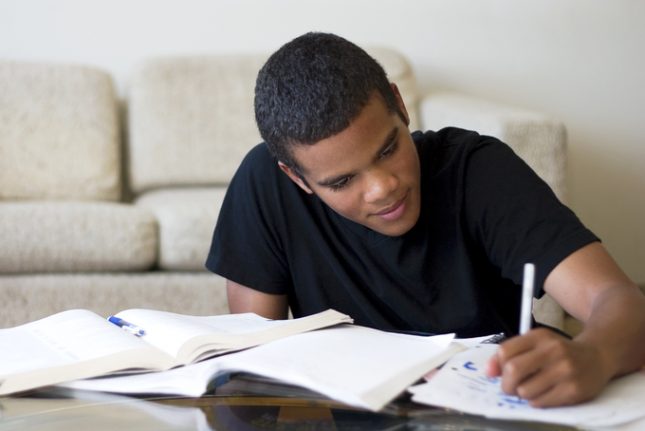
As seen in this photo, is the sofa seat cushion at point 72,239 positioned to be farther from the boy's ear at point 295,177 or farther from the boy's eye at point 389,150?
the boy's eye at point 389,150

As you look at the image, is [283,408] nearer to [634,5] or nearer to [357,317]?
[357,317]

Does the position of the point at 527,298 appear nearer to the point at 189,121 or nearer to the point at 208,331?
the point at 208,331

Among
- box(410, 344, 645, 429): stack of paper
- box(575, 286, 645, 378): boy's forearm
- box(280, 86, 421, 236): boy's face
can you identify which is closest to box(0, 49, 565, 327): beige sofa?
box(280, 86, 421, 236): boy's face

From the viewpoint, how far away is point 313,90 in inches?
44.5

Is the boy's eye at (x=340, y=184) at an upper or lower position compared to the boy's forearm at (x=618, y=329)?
upper

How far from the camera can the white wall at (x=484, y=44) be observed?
2984 millimetres

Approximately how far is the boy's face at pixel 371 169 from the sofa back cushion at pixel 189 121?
64.1 inches

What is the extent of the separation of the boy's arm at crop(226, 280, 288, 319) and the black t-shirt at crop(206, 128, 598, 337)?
16mm

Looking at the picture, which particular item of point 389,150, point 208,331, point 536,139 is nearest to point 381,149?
point 389,150

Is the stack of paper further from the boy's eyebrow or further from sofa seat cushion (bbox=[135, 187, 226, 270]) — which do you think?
sofa seat cushion (bbox=[135, 187, 226, 270])

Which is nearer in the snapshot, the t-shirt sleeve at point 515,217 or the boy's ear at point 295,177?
the t-shirt sleeve at point 515,217

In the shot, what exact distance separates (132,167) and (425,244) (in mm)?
1732

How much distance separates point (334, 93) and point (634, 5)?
2.33m

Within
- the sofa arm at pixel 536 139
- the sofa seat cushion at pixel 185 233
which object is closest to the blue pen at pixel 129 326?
the sofa seat cushion at pixel 185 233
